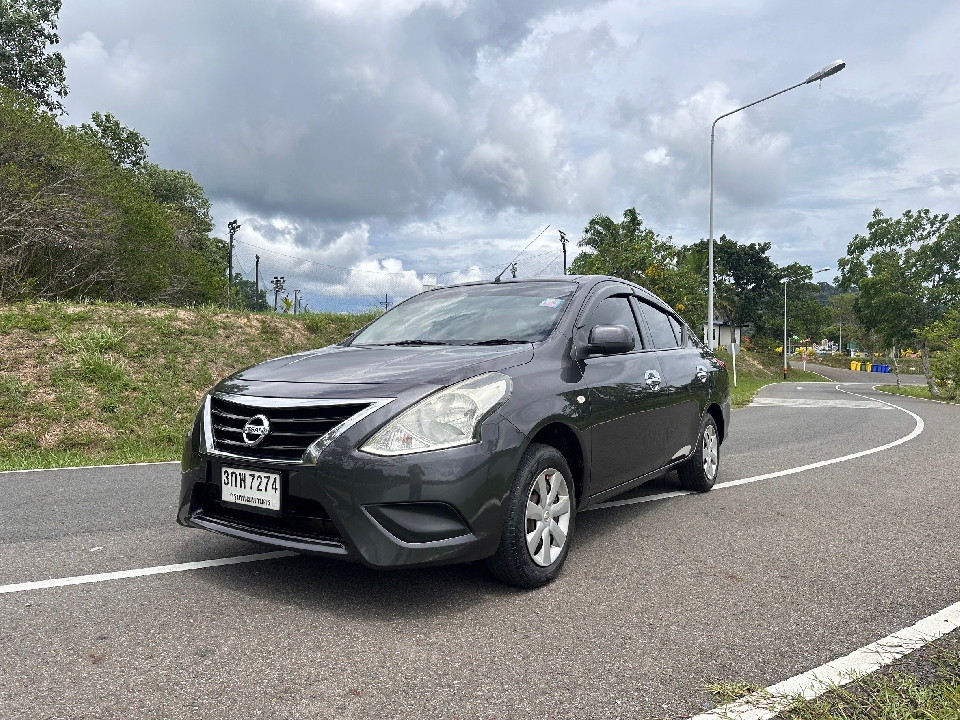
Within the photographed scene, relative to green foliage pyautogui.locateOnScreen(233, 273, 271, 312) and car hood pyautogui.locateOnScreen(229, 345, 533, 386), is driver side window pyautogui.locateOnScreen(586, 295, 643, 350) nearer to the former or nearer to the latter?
car hood pyautogui.locateOnScreen(229, 345, 533, 386)

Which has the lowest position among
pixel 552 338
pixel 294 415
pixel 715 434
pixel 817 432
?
pixel 817 432

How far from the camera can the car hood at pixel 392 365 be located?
10.8ft

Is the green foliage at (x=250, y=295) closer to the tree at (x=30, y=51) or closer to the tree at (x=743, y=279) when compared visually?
the tree at (x=30, y=51)

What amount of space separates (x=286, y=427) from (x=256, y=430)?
0.17 metres

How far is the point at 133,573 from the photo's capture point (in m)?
3.69

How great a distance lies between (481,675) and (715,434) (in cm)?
411

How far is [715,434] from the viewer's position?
240 inches

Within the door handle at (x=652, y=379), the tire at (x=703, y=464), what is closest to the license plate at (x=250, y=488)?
the door handle at (x=652, y=379)

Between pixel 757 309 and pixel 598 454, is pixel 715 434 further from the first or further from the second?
pixel 757 309

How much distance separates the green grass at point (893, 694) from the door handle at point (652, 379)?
2.27 m

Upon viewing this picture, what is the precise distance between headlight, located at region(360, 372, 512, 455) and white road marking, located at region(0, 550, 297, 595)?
1066 millimetres

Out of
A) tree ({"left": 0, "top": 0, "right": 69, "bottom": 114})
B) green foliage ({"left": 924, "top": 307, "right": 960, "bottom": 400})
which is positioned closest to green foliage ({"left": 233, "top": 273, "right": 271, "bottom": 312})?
tree ({"left": 0, "top": 0, "right": 69, "bottom": 114})

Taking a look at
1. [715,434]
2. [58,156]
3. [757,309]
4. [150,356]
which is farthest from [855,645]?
[757,309]

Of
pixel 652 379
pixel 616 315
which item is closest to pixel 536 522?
pixel 652 379
